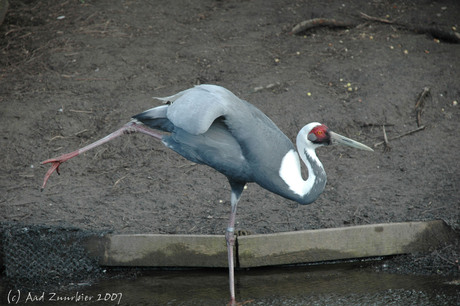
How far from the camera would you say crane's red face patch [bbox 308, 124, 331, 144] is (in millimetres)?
4859

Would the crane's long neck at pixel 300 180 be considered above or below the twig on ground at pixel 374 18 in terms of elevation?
above

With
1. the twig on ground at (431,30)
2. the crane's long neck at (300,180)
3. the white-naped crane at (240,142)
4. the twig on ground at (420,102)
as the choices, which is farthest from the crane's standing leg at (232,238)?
the twig on ground at (431,30)

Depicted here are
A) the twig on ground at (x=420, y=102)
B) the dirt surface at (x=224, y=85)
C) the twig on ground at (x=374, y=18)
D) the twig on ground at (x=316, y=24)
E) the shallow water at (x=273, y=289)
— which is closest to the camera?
the shallow water at (x=273, y=289)

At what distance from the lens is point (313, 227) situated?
220 inches

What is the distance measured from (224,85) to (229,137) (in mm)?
2815

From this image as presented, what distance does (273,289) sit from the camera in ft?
16.3

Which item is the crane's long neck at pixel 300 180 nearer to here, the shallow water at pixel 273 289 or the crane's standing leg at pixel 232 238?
the crane's standing leg at pixel 232 238

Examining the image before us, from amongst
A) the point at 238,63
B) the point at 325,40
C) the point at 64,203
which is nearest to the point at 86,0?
the point at 238,63

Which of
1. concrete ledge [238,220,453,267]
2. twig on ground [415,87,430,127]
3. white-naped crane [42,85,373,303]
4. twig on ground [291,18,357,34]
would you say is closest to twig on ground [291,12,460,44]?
twig on ground [291,18,357,34]

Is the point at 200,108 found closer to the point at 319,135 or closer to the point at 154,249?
the point at 319,135

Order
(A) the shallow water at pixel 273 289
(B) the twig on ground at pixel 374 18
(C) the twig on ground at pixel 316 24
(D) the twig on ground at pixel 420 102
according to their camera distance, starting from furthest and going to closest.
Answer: (B) the twig on ground at pixel 374 18 < (C) the twig on ground at pixel 316 24 < (D) the twig on ground at pixel 420 102 < (A) the shallow water at pixel 273 289

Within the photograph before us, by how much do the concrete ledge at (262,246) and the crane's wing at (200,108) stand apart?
3.34 ft

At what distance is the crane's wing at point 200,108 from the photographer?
4551mm

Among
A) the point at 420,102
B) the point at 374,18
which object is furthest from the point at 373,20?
the point at 420,102
